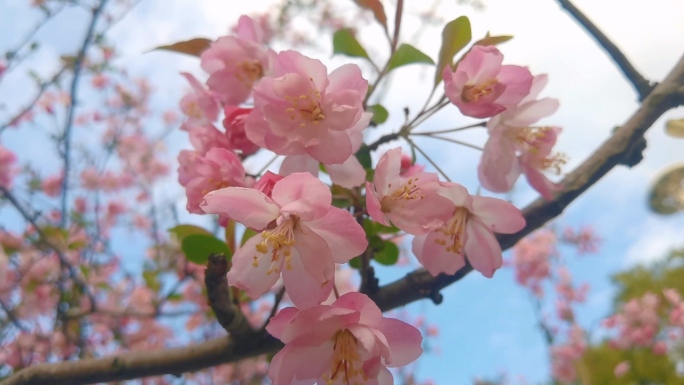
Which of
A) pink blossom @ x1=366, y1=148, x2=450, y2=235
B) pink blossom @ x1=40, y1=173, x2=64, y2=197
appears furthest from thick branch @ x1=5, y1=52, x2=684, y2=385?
pink blossom @ x1=40, y1=173, x2=64, y2=197

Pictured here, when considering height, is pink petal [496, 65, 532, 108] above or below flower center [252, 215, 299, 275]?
above

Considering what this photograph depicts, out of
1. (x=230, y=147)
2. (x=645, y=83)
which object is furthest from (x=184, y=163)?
(x=645, y=83)

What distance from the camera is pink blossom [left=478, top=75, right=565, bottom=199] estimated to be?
90cm

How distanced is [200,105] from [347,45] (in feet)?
1.09

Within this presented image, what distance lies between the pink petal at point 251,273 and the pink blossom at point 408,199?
182 mm

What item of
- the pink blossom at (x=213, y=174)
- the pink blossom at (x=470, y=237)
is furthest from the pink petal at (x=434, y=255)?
the pink blossom at (x=213, y=174)

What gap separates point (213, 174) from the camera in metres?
0.81

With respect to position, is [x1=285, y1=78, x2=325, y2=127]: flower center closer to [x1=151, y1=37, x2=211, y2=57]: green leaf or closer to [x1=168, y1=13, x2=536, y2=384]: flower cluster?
[x1=168, y1=13, x2=536, y2=384]: flower cluster

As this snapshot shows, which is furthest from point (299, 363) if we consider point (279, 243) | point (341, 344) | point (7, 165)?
point (7, 165)

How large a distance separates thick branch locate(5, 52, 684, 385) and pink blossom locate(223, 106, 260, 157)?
37cm

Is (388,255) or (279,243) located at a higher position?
(388,255)

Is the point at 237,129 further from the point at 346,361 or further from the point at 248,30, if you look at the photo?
the point at 346,361

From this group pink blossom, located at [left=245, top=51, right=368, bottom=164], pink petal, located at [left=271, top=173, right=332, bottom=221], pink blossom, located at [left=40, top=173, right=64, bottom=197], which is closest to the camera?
pink petal, located at [left=271, top=173, right=332, bottom=221]

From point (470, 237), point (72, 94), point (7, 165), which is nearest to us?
point (470, 237)
